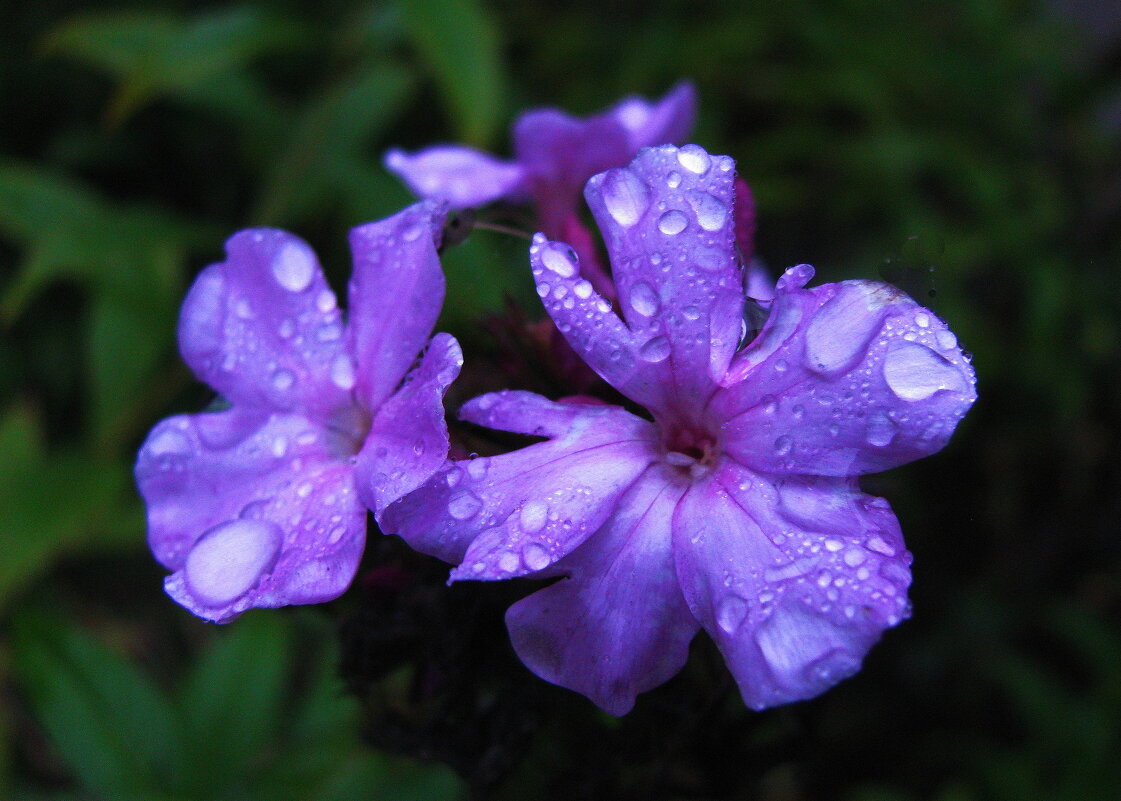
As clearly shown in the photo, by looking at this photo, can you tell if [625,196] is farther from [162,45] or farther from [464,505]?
[162,45]

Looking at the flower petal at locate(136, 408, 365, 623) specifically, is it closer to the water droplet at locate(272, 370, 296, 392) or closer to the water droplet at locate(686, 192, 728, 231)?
the water droplet at locate(272, 370, 296, 392)

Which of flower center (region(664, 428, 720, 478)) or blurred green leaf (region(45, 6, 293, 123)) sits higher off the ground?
blurred green leaf (region(45, 6, 293, 123))

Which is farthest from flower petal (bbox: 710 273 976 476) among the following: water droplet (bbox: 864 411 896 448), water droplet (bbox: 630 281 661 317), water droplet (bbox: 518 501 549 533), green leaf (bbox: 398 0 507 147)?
green leaf (bbox: 398 0 507 147)

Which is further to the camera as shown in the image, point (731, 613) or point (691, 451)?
point (691, 451)

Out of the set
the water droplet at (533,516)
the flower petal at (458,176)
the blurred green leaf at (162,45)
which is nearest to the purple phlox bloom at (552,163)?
the flower petal at (458,176)

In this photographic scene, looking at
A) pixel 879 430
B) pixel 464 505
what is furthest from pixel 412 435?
pixel 879 430
